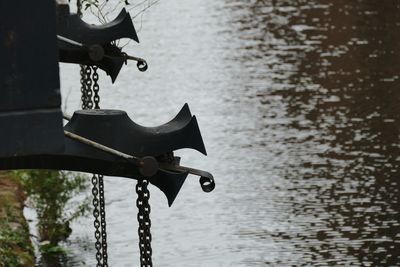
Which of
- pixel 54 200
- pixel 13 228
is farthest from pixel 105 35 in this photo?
pixel 54 200

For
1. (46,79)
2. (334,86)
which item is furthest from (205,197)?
(46,79)

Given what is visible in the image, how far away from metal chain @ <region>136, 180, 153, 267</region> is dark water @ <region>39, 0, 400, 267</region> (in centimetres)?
747

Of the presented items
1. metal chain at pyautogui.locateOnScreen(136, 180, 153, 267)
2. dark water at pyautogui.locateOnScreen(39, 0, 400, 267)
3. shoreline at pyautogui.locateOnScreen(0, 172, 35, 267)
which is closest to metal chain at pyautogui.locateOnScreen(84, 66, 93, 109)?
shoreline at pyautogui.locateOnScreen(0, 172, 35, 267)

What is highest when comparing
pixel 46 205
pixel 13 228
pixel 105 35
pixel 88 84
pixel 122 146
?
pixel 105 35

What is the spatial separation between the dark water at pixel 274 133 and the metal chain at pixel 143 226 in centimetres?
747

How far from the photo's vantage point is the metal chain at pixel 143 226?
6199mm

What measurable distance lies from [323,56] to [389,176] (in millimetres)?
8062

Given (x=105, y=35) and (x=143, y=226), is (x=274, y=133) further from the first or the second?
(x=143, y=226)

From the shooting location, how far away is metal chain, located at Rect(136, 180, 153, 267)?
20.3 feet

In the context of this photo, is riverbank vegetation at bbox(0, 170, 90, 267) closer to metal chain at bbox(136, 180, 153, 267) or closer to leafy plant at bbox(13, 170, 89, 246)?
leafy plant at bbox(13, 170, 89, 246)

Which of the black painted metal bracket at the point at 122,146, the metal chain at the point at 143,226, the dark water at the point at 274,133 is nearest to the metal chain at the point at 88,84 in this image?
the black painted metal bracket at the point at 122,146

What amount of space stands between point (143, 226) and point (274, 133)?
13.2m

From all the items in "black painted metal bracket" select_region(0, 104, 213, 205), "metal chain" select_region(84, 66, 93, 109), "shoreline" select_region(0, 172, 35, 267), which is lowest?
"shoreline" select_region(0, 172, 35, 267)

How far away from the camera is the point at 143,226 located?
20.5ft
